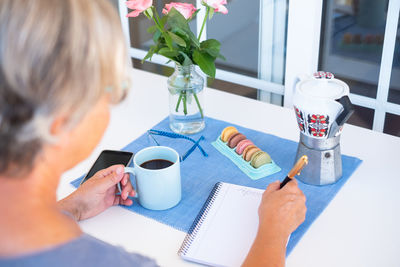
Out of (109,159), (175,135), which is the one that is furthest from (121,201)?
(175,135)

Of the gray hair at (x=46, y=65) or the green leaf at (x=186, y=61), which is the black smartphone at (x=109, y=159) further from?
the gray hair at (x=46, y=65)

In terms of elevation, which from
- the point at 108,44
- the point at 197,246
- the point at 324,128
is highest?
the point at 108,44

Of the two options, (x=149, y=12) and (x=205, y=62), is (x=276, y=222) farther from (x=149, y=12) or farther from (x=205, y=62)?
(x=149, y=12)

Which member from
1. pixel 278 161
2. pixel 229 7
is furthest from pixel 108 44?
pixel 229 7

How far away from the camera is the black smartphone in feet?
3.77

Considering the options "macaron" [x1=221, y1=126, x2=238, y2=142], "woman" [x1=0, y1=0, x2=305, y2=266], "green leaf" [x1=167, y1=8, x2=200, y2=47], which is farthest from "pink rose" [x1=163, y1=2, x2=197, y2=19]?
"woman" [x1=0, y1=0, x2=305, y2=266]

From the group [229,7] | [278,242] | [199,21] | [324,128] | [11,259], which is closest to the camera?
[11,259]

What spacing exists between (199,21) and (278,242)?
1.03 metres

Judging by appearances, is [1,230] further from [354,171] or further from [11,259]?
[354,171]

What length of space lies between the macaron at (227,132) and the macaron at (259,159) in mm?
111

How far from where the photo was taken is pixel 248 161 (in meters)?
1.17

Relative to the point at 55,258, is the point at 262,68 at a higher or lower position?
lower

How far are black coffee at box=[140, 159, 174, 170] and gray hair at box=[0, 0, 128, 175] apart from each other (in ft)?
1.59

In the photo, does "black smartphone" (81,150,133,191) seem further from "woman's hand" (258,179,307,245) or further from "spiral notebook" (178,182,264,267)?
"woman's hand" (258,179,307,245)
